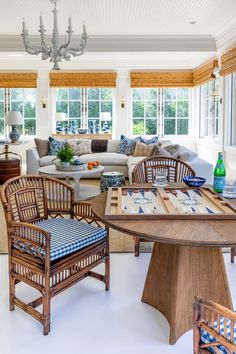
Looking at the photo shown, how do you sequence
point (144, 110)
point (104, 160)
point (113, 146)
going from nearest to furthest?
point (104, 160), point (113, 146), point (144, 110)

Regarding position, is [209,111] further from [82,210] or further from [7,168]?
[82,210]

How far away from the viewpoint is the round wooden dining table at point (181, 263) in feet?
5.09

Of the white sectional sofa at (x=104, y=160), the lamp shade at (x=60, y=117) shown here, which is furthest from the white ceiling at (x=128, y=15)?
the lamp shade at (x=60, y=117)

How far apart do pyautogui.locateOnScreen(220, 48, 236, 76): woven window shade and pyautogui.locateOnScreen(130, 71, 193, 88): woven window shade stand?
8.41 ft

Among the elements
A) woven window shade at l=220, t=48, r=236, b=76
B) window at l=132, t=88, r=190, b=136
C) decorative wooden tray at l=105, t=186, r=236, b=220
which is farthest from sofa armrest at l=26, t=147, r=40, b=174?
decorative wooden tray at l=105, t=186, r=236, b=220

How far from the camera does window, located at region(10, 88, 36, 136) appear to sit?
9070 millimetres

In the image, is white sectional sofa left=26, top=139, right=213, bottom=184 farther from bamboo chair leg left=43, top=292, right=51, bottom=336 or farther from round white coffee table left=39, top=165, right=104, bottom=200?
bamboo chair leg left=43, top=292, right=51, bottom=336

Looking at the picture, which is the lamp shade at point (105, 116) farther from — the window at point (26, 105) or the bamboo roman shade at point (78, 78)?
the window at point (26, 105)

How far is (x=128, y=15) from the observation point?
210 inches

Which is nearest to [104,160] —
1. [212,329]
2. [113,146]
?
[113,146]

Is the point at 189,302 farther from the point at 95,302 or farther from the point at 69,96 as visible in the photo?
the point at 69,96

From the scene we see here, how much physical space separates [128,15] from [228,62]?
1.97m

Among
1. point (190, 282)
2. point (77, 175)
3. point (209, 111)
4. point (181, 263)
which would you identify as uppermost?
point (209, 111)

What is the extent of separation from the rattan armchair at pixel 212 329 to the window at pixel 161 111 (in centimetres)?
830
